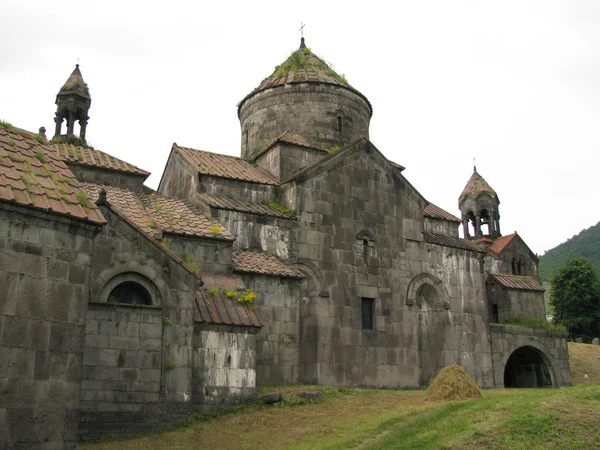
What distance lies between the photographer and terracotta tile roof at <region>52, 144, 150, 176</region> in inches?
603

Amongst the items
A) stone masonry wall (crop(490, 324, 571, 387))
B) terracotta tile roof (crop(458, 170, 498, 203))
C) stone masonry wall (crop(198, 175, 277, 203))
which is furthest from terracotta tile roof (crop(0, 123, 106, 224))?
terracotta tile roof (crop(458, 170, 498, 203))

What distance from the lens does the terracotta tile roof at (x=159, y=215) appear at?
1328 cm

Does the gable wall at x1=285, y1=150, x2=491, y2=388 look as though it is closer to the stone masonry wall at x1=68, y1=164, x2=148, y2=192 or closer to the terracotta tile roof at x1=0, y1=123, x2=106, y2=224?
the stone masonry wall at x1=68, y1=164, x2=148, y2=192

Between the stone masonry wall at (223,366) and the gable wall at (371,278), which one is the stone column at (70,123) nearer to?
the gable wall at (371,278)

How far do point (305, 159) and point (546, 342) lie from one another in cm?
877

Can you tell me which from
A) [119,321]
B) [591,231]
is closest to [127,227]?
[119,321]

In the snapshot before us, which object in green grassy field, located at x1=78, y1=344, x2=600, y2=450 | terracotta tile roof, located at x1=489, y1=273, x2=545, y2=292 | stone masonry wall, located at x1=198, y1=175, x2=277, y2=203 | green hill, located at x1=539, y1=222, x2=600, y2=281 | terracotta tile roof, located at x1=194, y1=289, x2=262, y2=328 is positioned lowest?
green grassy field, located at x1=78, y1=344, x2=600, y2=450

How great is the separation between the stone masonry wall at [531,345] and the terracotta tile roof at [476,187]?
11790 millimetres

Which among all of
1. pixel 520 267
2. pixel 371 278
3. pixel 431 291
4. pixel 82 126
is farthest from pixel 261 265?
pixel 520 267

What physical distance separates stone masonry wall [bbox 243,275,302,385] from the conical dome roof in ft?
23.5

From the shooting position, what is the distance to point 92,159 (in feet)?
51.4

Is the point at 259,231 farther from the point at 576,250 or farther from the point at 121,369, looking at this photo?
the point at 576,250

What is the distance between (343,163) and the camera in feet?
54.7

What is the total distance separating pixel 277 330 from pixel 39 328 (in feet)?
25.4
